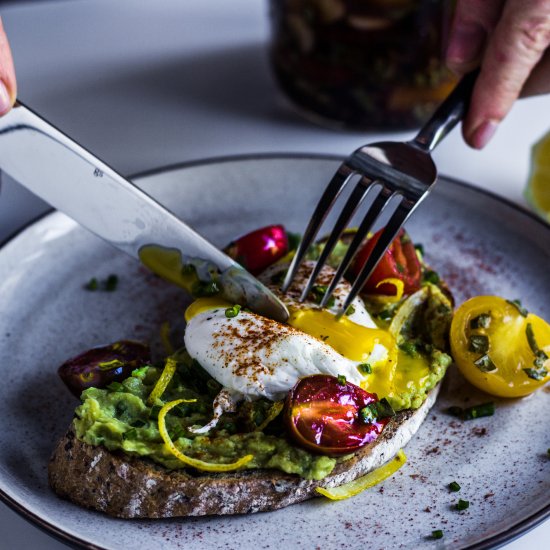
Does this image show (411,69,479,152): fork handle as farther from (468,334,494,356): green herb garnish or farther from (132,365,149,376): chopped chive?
(132,365,149,376): chopped chive

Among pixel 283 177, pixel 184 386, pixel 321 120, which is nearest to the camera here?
pixel 184 386

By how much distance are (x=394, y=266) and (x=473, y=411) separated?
1.84 feet

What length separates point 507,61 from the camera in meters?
3.12

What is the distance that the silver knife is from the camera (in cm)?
257

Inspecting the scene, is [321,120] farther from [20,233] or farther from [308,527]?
[308,527]

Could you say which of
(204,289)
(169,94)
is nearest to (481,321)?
(204,289)

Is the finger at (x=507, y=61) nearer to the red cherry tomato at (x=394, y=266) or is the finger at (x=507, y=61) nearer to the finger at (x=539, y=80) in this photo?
the finger at (x=539, y=80)

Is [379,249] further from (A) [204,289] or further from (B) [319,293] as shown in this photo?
(A) [204,289]

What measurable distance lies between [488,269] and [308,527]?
1.50 metres

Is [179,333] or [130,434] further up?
[130,434]

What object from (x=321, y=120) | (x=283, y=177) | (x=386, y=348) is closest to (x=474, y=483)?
(x=386, y=348)

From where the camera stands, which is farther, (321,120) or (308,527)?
(321,120)

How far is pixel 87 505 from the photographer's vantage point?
2.51 meters

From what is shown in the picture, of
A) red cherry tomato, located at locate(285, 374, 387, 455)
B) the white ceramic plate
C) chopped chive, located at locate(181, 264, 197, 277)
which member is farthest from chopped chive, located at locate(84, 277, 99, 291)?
red cherry tomato, located at locate(285, 374, 387, 455)
